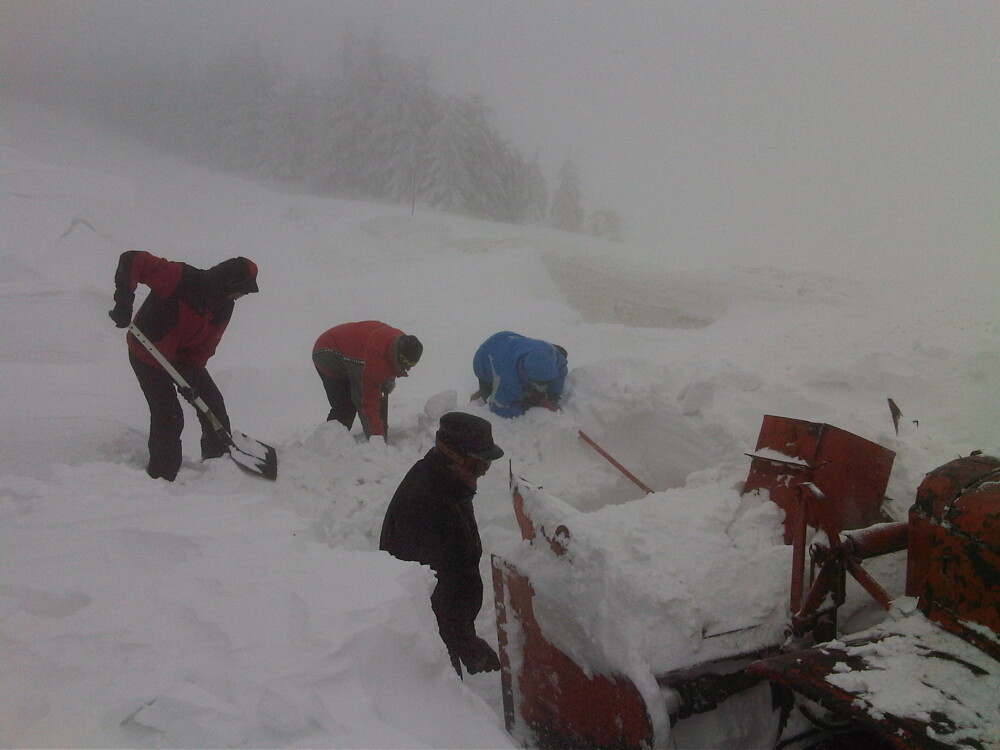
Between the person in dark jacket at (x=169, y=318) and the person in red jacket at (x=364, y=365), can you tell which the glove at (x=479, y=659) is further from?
the person in dark jacket at (x=169, y=318)

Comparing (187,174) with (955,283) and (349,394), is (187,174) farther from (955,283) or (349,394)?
(955,283)

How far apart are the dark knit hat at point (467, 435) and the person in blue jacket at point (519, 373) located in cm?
264

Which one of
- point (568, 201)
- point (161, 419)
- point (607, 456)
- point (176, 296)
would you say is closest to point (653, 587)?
point (607, 456)

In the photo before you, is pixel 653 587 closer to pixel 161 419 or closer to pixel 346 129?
pixel 161 419

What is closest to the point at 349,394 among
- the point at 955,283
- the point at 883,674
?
the point at 883,674

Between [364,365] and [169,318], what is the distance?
1404mm

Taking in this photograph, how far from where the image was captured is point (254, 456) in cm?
407

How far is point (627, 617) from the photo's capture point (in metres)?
2.12

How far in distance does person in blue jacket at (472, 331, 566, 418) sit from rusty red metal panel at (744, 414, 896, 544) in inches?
87.6

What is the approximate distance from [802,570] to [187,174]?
28060 millimetres

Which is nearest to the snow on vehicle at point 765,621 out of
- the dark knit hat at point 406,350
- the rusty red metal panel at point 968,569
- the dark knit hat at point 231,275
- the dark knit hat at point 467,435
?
the rusty red metal panel at point 968,569

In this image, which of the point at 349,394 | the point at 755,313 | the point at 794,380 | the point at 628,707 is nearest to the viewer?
the point at 628,707

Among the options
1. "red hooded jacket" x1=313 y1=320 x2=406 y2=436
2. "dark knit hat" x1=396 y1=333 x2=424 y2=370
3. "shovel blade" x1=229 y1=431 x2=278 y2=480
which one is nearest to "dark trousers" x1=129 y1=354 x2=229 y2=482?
"shovel blade" x1=229 y1=431 x2=278 y2=480

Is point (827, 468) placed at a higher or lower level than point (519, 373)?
higher
